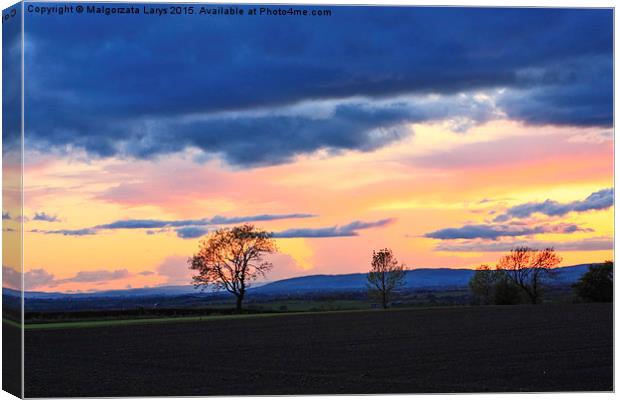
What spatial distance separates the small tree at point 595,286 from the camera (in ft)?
118

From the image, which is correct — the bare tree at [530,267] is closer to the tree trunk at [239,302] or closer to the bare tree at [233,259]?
the bare tree at [233,259]

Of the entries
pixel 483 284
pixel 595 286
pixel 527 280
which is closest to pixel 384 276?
pixel 483 284

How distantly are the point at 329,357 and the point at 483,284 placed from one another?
44.0ft

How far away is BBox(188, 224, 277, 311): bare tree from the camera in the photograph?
31.4m

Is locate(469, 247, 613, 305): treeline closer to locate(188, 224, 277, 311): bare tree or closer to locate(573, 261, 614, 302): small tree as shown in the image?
locate(573, 261, 614, 302): small tree

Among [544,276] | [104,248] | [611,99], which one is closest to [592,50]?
[611,99]

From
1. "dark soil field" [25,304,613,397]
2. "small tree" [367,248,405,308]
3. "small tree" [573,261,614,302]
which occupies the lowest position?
"dark soil field" [25,304,613,397]

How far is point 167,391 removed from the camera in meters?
24.0

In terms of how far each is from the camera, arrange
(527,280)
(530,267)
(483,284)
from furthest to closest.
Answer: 1. (527,280)
2. (483,284)
3. (530,267)

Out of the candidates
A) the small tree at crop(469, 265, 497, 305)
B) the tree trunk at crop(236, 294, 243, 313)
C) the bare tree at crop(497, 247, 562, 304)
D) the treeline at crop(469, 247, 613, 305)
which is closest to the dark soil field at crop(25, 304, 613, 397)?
the tree trunk at crop(236, 294, 243, 313)

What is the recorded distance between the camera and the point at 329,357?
28484 mm

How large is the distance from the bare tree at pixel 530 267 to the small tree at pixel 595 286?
1263mm

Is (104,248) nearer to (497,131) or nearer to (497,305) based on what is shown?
(497,131)

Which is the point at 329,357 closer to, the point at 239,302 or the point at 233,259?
the point at 233,259
